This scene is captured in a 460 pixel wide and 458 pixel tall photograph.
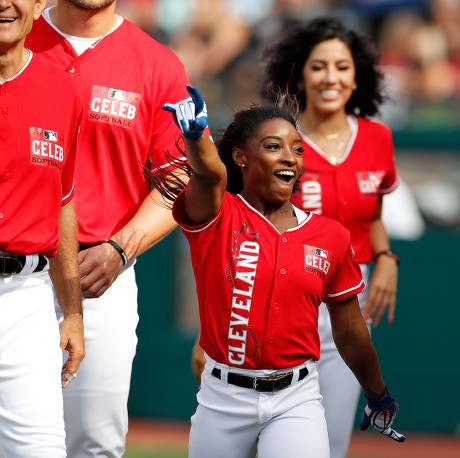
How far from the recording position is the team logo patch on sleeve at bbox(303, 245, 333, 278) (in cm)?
414

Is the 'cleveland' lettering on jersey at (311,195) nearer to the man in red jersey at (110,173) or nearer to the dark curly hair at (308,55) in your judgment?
the dark curly hair at (308,55)

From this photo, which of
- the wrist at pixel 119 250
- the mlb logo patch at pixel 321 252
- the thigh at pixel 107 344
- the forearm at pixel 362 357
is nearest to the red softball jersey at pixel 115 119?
the wrist at pixel 119 250

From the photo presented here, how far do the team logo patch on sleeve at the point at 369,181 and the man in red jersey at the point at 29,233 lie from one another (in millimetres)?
1863

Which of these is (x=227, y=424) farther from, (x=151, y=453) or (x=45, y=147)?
(x=151, y=453)

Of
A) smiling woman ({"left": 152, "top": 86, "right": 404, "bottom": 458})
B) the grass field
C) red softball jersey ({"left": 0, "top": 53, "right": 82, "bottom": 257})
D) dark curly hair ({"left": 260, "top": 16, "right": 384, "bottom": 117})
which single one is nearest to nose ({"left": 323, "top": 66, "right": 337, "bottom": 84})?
dark curly hair ({"left": 260, "top": 16, "right": 384, "bottom": 117})

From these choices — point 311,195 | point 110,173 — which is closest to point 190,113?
point 110,173

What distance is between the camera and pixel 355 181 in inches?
214

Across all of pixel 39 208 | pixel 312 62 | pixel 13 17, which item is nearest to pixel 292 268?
pixel 39 208

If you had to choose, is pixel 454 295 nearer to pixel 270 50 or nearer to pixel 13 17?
pixel 270 50

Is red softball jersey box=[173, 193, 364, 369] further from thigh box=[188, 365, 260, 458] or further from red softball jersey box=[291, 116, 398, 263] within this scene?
red softball jersey box=[291, 116, 398, 263]

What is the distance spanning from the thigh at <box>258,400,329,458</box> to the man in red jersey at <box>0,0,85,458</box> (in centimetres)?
74

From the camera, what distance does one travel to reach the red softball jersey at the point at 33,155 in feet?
12.3

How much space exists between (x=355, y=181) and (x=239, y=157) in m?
1.34

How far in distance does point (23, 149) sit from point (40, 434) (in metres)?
0.95
